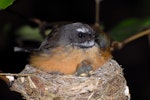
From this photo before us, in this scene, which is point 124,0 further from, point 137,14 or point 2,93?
point 2,93

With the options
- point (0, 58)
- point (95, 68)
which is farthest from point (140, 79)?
point (95, 68)

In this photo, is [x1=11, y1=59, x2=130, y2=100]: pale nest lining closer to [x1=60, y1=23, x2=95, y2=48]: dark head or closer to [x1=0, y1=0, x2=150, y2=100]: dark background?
[x1=60, y1=23, x2=95, y2=48]: dark head

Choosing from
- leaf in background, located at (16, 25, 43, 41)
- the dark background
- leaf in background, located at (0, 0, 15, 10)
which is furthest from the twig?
the dark background

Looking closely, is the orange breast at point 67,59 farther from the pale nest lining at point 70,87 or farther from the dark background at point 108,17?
the dark background at point 108,17

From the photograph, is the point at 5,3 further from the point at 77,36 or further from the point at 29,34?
the point at 29,34

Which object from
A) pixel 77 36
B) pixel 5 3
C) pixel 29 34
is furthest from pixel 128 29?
pixel 5 3

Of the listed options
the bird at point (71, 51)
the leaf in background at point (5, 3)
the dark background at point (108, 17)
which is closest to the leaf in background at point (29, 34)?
the bird at point (71, 51)
